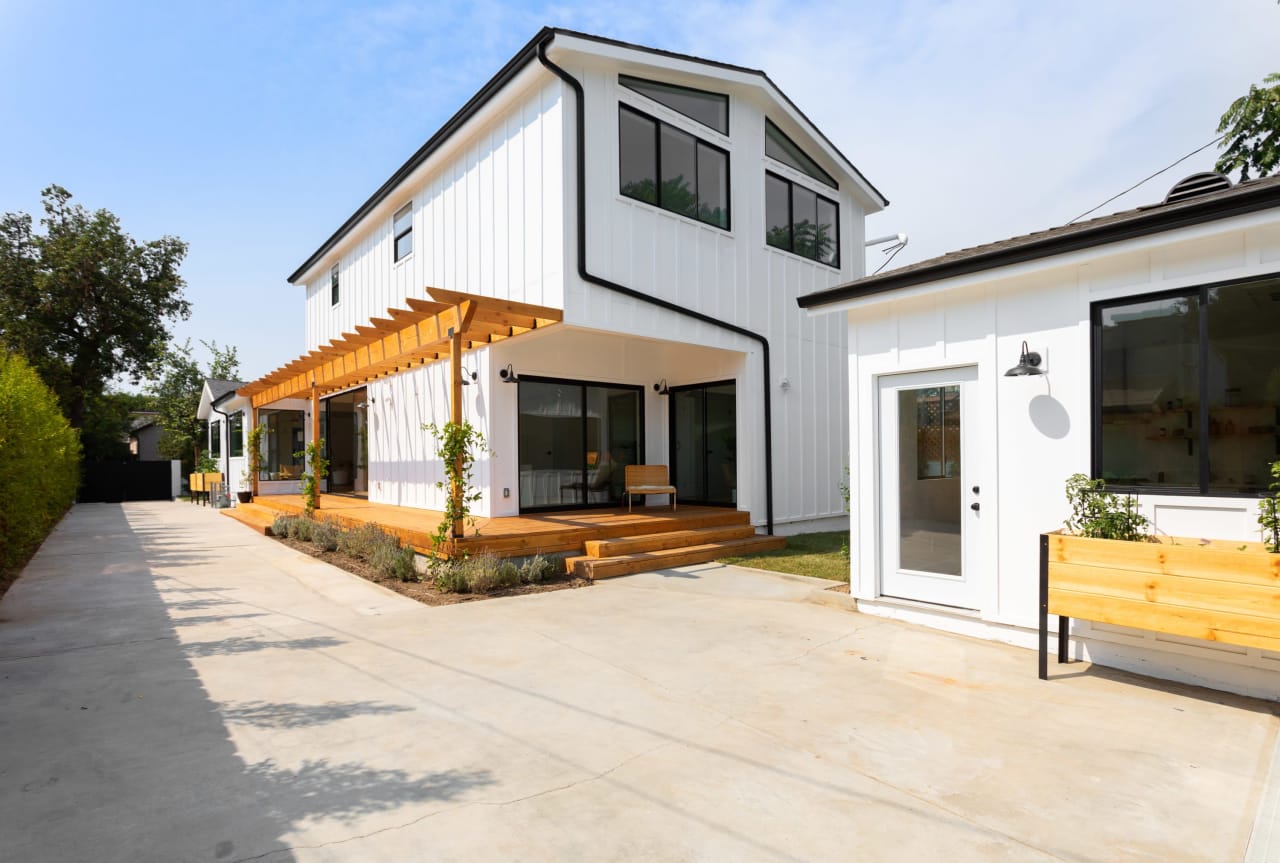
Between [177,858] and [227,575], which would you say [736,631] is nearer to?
[177,858]

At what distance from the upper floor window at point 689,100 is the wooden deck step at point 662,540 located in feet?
22.0

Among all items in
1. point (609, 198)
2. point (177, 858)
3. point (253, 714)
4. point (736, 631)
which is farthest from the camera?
point (609, 198)

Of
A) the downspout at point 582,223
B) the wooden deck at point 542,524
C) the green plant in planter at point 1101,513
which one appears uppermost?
the downspout at point 582,223

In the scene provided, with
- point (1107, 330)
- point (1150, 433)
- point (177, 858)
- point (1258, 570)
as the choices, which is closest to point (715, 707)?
point (177, 858)

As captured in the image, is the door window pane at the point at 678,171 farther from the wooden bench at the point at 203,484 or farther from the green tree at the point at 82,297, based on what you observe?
the green tree at the point at 82,297

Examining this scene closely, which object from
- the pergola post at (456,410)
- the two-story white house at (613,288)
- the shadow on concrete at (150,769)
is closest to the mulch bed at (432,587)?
the pergola post at (456,410)

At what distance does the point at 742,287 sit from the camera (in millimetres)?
11234

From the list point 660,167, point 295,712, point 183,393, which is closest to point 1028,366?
point 295,712

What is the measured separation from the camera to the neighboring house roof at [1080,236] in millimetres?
3959

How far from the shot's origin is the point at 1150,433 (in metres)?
4.57

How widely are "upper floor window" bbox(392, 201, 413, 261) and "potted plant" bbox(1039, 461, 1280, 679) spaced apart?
12.2 meters

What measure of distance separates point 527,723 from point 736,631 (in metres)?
2.53

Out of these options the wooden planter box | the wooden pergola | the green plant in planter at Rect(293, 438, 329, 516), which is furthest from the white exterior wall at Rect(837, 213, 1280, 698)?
the green plant in planter at Rect(293, 438, 329, 516)

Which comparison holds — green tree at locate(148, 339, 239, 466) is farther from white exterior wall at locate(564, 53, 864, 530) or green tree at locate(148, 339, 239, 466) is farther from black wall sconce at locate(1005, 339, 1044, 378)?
black wall sconce at locate(1005, 339, 1044, 378)
